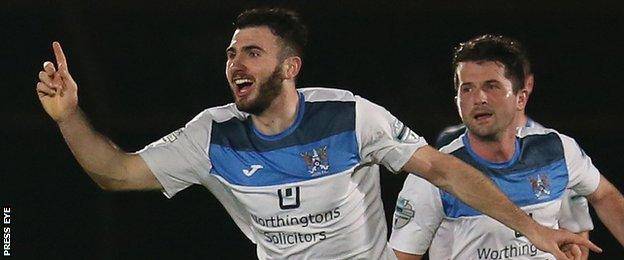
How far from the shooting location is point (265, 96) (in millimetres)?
4133

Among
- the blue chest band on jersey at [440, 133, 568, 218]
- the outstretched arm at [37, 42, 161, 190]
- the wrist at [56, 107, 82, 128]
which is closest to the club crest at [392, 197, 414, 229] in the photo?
the blue chest band on jersey at [440, 133, 568, 218]

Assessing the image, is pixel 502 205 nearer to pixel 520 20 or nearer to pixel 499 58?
pixel 499 58

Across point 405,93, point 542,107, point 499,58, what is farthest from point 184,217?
point 499,58

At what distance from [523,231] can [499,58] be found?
874 mm

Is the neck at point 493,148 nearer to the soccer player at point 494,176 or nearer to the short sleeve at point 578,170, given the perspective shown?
the soccer player at point 494,176

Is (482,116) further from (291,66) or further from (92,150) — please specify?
(92,150)

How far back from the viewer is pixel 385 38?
7266mm

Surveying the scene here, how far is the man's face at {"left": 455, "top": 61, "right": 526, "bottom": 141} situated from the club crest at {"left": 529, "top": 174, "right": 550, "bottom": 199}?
202 mm

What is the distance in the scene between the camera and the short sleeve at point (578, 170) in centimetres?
460

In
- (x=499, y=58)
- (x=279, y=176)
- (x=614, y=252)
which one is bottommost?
(x=614, y=252)

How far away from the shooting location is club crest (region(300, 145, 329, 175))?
4.12 meters

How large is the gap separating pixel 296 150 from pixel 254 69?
0.30 metres

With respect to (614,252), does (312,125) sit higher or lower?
higher

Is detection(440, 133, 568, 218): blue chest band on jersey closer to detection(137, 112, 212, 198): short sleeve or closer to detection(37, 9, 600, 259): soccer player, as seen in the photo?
detection(37, 9, 600, 259): soccer player
